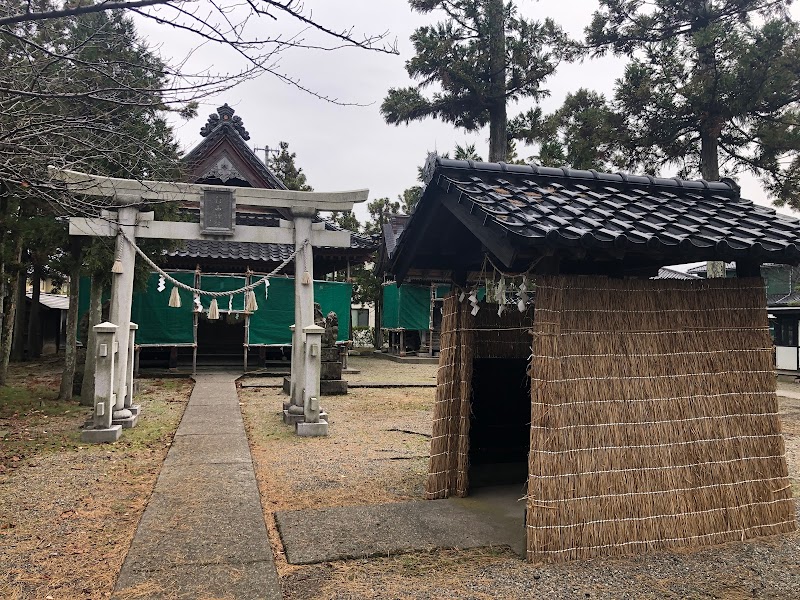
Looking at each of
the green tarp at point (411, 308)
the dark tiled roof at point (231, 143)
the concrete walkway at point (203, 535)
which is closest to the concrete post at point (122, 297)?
the concrete walkway at point (203, 535)

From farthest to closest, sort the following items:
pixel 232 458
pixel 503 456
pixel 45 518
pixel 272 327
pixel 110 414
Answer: pixel 272 327 → pixel 110 414 → pixel 232 458 → pixel 503 456 → pixel 45 518

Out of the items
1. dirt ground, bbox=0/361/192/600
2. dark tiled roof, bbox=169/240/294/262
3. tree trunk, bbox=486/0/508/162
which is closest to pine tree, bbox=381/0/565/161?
tree trunk, bbox=486/0/508/162

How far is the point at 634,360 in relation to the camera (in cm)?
394

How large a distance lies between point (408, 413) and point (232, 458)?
4.40 metres

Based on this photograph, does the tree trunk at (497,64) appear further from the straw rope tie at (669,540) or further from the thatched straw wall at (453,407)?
the straw rope tie at (669,540)

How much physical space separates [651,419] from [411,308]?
61.5ft

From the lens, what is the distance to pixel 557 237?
3369 mm

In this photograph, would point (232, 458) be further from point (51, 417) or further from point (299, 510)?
point (51, 417)

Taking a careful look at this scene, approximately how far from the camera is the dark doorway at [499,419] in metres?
5.77

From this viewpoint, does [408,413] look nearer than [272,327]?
Yes

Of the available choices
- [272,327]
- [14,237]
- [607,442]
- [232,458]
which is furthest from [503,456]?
Result: [272,327]

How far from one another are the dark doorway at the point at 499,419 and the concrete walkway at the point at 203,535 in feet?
7.64

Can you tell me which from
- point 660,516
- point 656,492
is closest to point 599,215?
point 656,492

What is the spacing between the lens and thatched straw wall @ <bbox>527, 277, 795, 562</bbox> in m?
3.68
